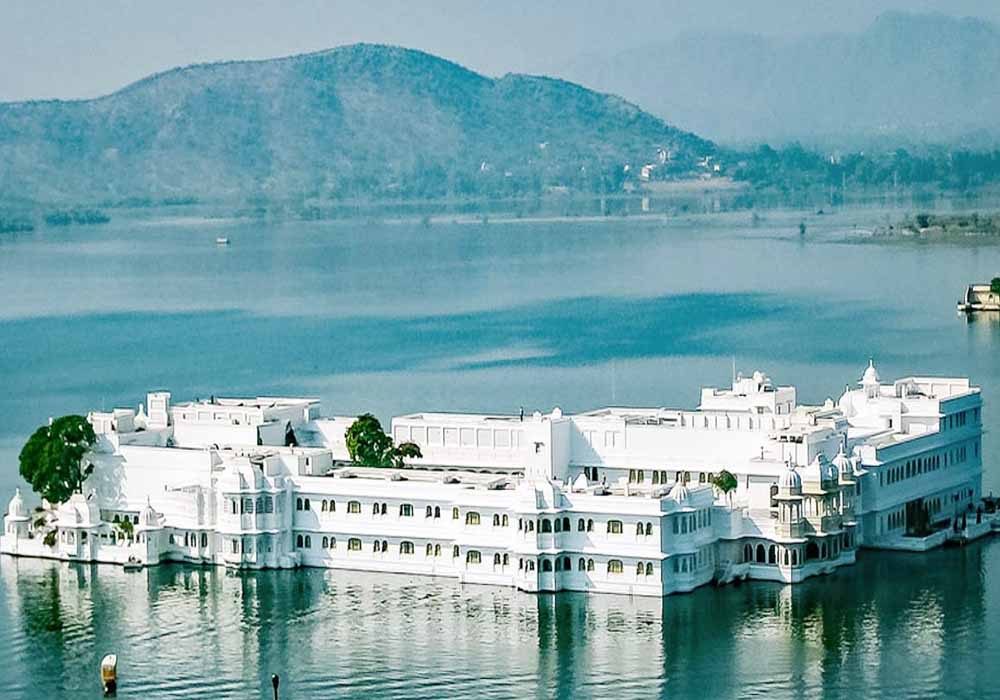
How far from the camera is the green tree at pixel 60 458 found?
29.8m

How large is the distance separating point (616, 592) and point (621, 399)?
1896 cm

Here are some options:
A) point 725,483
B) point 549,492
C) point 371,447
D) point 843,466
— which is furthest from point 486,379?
point 549,492

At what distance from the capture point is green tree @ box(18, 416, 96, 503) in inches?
1175

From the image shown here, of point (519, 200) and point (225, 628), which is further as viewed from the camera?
point (519, 200)

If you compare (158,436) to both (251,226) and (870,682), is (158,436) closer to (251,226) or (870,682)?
(870,682)

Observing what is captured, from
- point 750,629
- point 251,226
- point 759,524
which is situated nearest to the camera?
point 750,629

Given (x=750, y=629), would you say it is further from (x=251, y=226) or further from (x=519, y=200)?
(x=519, y=200)

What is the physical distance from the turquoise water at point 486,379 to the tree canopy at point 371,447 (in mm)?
2369

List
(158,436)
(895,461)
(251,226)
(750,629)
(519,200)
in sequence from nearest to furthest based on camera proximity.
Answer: (750,629)
(895,461)
(158,436)
(251,226)
(519,200)

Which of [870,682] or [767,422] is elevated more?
[767,422]

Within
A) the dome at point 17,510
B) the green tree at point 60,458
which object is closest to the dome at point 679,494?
the green tree at point 60,458

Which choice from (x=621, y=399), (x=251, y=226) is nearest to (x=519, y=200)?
(x=251, y=226)

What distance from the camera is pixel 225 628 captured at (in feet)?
85.1

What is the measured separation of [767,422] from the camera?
29719 mm
